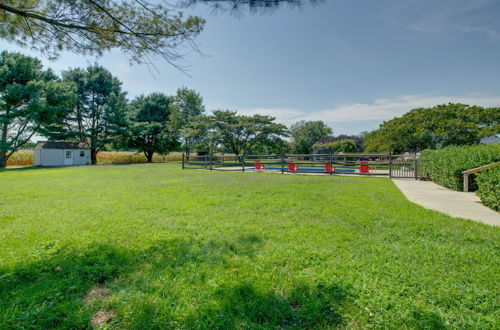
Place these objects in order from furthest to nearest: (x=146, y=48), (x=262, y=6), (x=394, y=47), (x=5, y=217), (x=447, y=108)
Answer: (x=447, y=108), (x=394, y=47), (x=5, y=217), (x=146, y=48), (x=262, y=6)

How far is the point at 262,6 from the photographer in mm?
2750

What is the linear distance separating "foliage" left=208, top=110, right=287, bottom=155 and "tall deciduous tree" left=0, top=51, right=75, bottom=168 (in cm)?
1312

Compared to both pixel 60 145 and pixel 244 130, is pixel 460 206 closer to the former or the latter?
pixel 244 130

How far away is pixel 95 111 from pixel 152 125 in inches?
232

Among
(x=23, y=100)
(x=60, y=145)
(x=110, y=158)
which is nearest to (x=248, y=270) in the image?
(x=23, y=100)

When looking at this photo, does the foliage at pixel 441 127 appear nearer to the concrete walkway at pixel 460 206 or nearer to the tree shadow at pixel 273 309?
the concrete walkway at pixel 460 206

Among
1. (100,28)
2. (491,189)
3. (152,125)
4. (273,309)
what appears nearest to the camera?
(273,309)

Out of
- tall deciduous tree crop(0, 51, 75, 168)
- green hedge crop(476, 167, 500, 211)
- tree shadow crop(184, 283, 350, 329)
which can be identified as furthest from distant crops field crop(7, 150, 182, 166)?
green hedge crop(476, 167, 500, 211)

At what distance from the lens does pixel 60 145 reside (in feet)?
79.8

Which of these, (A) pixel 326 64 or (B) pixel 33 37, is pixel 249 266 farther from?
(A) pixel 326 64

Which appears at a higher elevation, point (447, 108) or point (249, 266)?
point (447, 108)

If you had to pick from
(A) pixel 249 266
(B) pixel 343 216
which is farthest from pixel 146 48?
(B) pixel 343 216

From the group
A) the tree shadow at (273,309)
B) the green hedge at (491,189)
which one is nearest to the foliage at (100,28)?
the tree shadow at (273,309)

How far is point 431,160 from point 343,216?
778 cm
